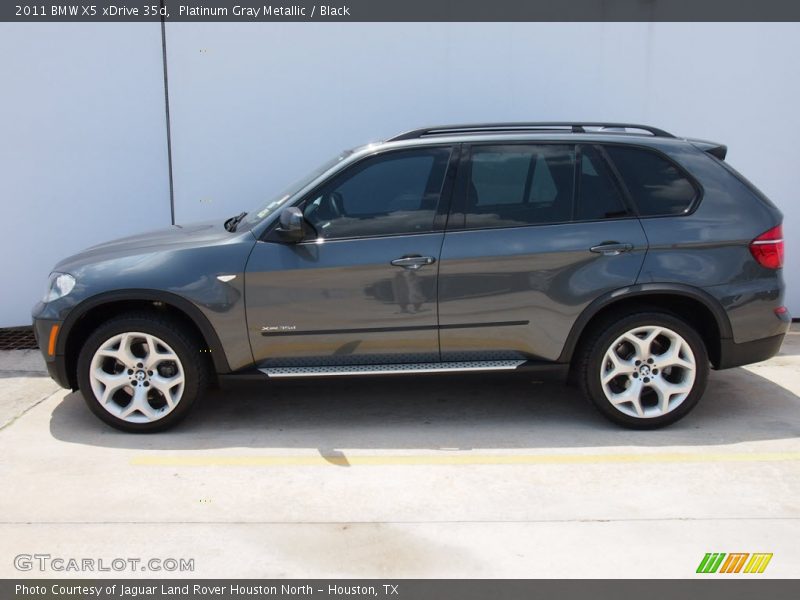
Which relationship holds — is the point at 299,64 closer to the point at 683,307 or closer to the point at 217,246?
the point at 217,246

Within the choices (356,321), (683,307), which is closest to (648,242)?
(683,307)

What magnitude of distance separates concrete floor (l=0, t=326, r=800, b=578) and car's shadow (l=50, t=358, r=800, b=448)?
0.02 meters

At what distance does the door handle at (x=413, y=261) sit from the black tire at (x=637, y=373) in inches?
43.3

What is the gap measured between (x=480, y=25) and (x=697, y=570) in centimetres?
507

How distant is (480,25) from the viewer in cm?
701

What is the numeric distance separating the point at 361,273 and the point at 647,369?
182 centimetres

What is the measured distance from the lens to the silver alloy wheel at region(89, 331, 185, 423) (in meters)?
4.81

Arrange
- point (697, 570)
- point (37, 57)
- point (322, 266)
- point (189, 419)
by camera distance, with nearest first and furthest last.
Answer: point (697, 570), point (322, 266), point (189, 419), point (37, 57)

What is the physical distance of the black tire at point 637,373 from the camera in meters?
4.79

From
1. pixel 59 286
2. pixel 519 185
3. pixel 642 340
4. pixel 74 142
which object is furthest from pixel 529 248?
pixel 74 142

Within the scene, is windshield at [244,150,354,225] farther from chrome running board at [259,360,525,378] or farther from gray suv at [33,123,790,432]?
chrome running board at [259,360,525,378]

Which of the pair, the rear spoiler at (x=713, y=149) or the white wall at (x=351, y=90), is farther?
the white wall at (x=351, y=90)

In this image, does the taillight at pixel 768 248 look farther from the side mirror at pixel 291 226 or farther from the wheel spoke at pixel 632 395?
the side mirror at pixel 291 226
